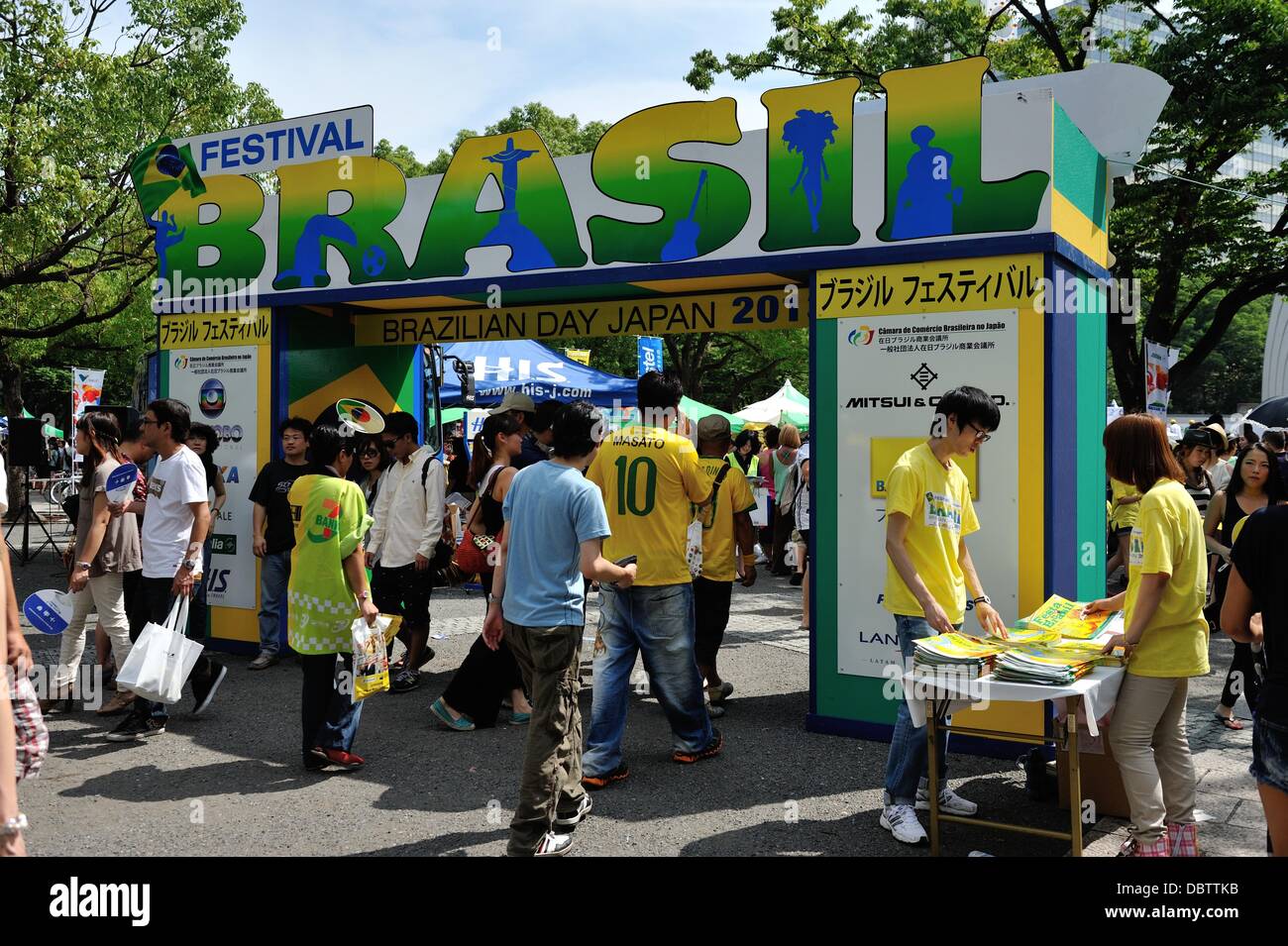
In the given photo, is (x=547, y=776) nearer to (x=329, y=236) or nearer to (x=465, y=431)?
(x=329, y=236)

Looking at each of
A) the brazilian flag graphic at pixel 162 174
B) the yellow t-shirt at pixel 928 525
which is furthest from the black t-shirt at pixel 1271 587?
the brazilian flag graphic at pixel 162 174

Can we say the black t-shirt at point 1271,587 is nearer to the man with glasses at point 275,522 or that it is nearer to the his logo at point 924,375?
the his logo at point 924,375

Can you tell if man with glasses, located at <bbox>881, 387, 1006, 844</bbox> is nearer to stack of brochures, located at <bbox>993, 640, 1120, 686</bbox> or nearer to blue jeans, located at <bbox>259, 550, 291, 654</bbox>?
stack of brochures, located at <bbox>993, 640, 1120, 686</bbox>

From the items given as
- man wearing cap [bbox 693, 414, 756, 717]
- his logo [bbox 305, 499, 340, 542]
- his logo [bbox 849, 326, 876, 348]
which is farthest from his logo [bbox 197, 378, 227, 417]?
his logo [bbox 849, 326, 876, 348]

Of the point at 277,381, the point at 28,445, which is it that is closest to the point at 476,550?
the point at 277,381

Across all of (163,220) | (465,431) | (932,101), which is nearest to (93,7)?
(465,431)

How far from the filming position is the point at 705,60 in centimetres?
1852

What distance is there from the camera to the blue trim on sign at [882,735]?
215 inches

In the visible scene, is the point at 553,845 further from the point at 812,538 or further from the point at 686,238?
the point at 686,238

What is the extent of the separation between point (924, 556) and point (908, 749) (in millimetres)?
803

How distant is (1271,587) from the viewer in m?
2.90

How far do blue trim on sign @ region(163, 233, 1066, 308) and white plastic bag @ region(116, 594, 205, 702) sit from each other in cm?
306

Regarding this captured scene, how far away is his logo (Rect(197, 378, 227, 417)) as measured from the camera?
27.1 feet

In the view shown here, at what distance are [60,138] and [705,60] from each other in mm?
10470
